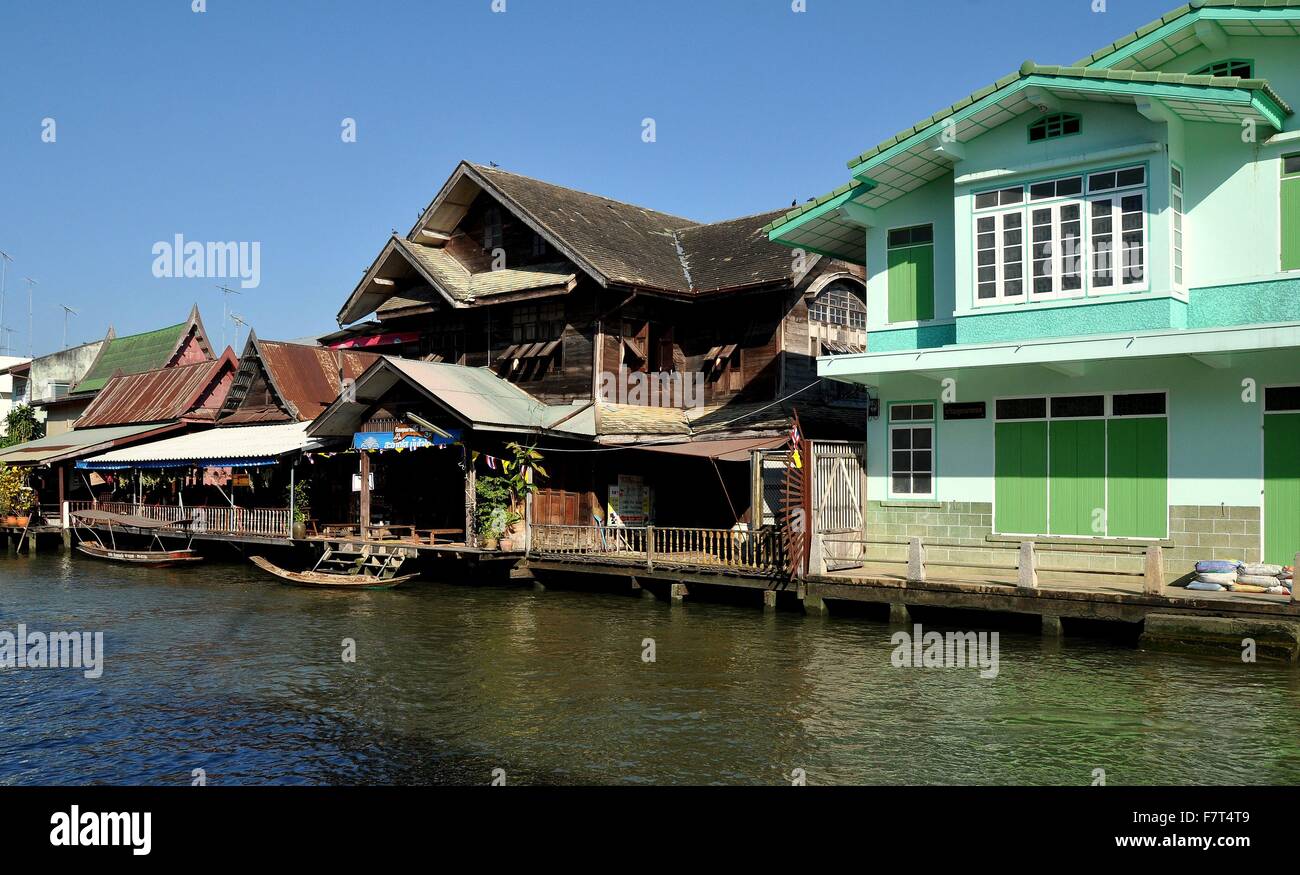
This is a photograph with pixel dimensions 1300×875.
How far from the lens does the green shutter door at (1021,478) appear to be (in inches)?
778

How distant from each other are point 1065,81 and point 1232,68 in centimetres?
Answer: 292

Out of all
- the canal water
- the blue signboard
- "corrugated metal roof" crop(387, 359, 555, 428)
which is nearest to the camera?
the canal water

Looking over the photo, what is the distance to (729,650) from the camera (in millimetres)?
17484

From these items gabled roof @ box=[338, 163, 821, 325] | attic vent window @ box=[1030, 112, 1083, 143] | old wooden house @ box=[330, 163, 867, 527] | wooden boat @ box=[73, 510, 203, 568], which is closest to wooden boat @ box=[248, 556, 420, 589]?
old wooden house @ box=[330, 163, 867, 527]

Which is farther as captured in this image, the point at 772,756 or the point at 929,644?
the point at 929,644

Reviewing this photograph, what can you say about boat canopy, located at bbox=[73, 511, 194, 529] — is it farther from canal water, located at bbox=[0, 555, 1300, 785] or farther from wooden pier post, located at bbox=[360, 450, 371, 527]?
canal water, located at bbox=[0, 555, 1300, 785]

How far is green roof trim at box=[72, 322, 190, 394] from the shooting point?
53938 mm

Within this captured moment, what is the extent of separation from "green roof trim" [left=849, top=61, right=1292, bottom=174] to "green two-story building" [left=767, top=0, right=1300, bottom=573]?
0.11 ft

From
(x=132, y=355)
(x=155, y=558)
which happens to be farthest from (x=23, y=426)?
(x=155, y=558)

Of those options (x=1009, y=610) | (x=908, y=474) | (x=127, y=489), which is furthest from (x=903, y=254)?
(x=127, y=489)

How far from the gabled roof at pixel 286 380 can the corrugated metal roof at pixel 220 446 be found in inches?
21.5

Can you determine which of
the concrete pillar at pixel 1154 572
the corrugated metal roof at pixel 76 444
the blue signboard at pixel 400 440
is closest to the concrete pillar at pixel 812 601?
the concrete pillar at pixel 1154 572
